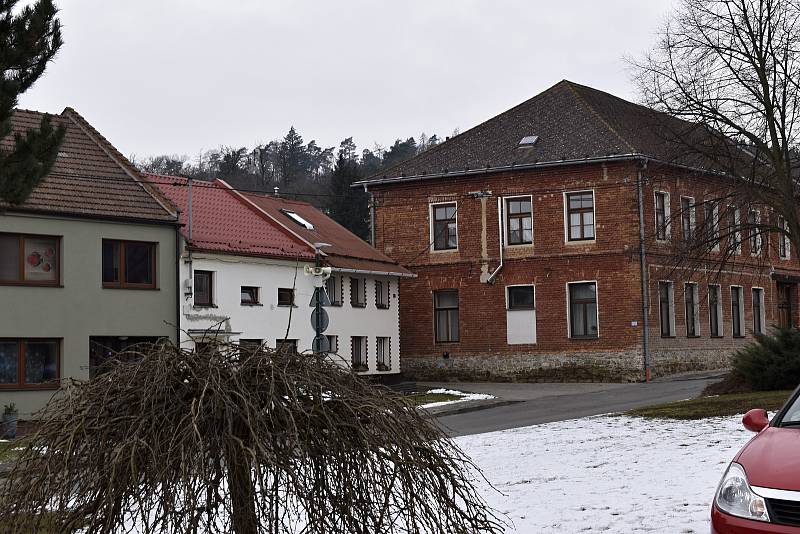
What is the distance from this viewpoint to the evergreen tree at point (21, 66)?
1348 cm

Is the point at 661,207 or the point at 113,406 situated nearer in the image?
the point at 113,406

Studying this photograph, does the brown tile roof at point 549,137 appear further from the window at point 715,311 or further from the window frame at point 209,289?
the window frame at point 209,289

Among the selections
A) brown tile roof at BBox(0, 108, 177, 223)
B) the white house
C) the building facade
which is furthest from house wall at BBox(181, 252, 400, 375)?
brown tile roof at BBox(0, 108, 177, 223)

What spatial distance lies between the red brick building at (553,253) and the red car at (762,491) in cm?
2931

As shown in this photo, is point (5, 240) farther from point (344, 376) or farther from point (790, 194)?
point (344, 376)

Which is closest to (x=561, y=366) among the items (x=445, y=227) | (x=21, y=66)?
(x=445, y=227)

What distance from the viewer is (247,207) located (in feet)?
132

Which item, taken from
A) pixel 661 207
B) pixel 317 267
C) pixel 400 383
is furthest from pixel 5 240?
pixel 661 207

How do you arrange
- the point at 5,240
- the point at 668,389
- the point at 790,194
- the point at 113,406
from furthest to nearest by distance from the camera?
the point at 668,389 < the point at 5,240 < the point at 790,194 < the point at 113,406

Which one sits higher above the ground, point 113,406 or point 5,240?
point 5,240

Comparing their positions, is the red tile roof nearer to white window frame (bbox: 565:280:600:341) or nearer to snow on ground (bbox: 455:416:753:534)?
white window frame (bbox: 565:280:600:341)

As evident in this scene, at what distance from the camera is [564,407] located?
27375 mm

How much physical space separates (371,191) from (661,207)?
11.4 meters

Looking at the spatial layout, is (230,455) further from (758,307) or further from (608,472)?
(758,307)
